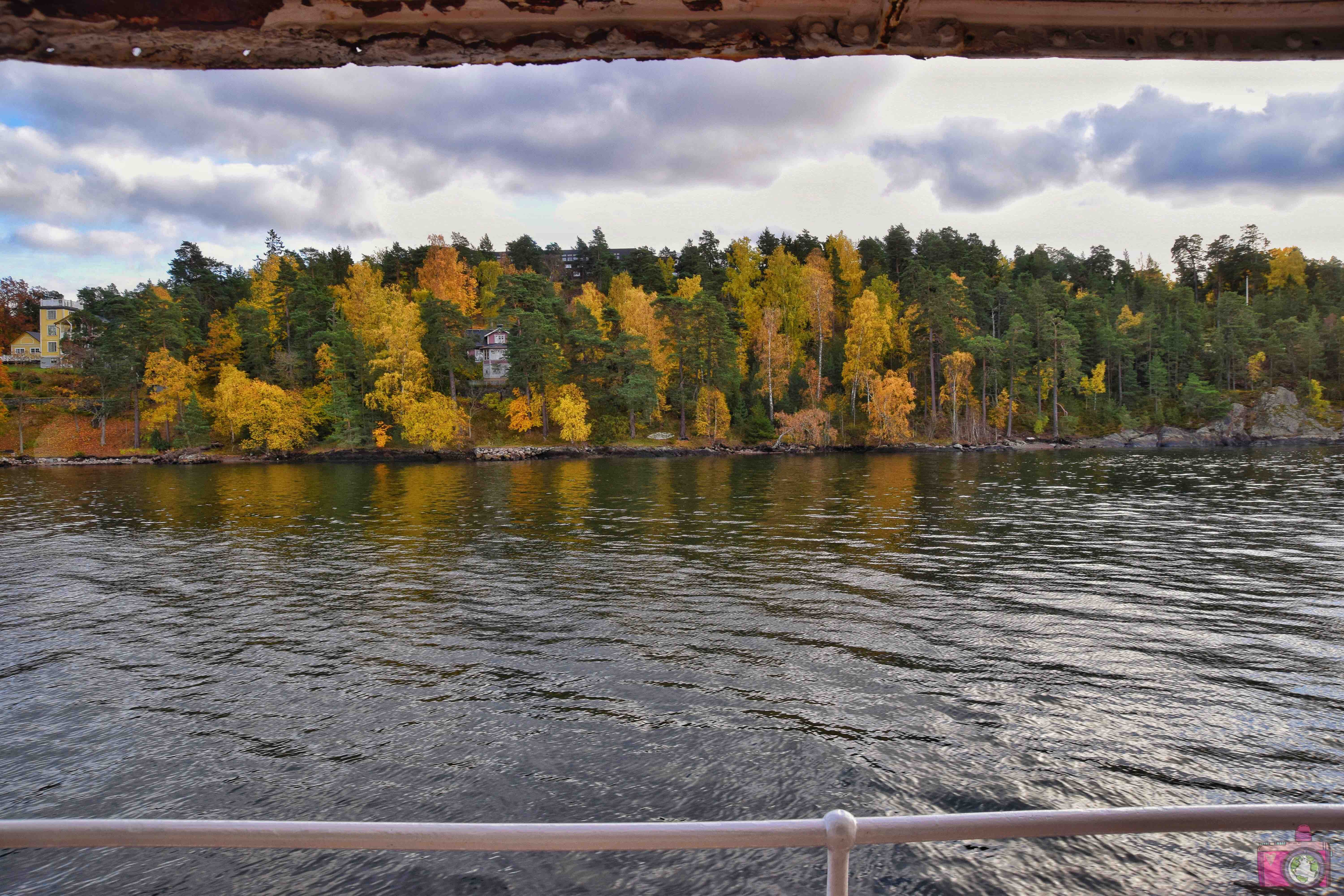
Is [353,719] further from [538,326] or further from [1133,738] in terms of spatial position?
[538,326]

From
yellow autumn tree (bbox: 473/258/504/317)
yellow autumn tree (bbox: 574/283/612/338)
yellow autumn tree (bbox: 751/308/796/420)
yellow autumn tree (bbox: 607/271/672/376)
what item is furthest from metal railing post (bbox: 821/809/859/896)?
yellow autumn tree (bbox: 473/258/504/317)

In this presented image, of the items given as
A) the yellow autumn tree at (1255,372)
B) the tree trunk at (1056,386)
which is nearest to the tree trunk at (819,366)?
the tree trunk at (1056,386)

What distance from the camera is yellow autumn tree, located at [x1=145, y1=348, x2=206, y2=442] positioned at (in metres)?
71.2

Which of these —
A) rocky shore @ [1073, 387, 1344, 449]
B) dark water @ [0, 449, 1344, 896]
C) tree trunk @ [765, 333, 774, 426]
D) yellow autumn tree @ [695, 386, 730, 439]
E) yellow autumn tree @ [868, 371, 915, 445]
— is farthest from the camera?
rocky shore @ [1073, 387, 1344, 449]

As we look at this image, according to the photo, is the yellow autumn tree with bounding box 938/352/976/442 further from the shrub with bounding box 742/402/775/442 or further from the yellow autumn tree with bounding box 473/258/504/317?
the yellow autumn tree with bounding box 473/258/504/317

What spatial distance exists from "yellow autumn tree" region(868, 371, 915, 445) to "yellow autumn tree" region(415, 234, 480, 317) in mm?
44967

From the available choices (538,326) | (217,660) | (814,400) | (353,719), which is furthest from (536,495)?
(814,400)

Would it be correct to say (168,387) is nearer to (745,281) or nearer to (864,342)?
(745,281)

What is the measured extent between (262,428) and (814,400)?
55.3 m

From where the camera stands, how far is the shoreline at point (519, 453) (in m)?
64.4

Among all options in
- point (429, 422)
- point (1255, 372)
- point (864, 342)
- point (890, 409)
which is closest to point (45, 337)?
point (429, 422)

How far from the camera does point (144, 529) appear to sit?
24.6 meters

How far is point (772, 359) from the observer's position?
7519 cm

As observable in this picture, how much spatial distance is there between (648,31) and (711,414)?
7017 centimetres
